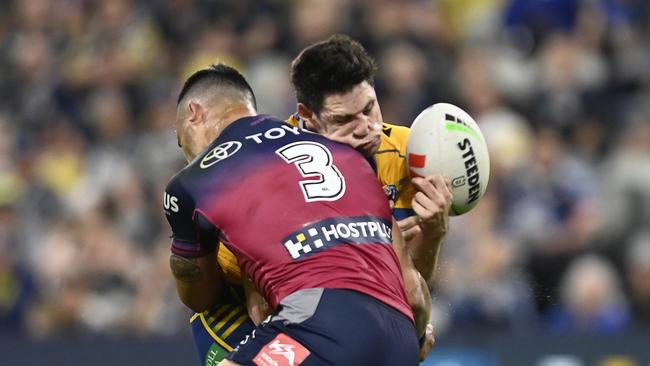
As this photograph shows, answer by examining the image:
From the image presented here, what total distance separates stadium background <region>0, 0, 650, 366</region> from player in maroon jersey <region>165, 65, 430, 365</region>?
4272mm

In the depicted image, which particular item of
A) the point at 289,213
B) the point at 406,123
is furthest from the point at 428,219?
the point at 406,123

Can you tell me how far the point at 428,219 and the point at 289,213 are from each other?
71cm

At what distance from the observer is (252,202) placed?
5.62 meters

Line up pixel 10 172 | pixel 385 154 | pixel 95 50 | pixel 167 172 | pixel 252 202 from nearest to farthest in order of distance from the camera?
pixel 252 202 → pixel 385 154 → pixel 167 172 → pixel 10 172 → pixel 95 50

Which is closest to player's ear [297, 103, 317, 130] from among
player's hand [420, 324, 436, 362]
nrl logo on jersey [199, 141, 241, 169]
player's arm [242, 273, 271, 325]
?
nrl logo on jersey [199, 141, 241, 169]

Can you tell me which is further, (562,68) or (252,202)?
(562,68)

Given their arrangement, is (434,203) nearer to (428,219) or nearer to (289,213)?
(428,219)

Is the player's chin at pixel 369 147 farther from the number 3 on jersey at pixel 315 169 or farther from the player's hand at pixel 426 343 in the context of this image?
the player's hand at pixel 426 343

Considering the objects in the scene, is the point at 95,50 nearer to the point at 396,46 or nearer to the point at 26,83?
the point at 26,83

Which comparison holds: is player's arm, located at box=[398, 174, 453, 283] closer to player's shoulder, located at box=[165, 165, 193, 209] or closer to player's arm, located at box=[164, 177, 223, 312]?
player's arm, located at box=[164, 177, 223, 312]

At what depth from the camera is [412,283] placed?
5.98m

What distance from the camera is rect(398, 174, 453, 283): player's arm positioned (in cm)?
596

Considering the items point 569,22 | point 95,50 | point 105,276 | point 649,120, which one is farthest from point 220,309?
point 95,50

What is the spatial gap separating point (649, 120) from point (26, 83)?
644 cm
